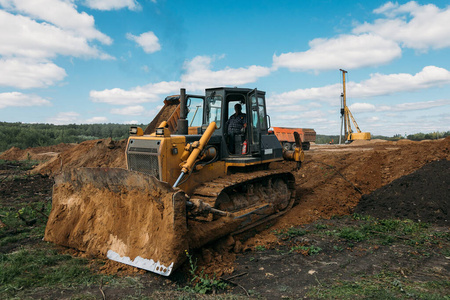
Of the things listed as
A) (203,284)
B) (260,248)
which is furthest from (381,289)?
(203,284)

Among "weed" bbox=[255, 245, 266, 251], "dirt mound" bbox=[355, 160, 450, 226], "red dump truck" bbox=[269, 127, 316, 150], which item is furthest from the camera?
"red dump truck" bbox=[269, 127, 316, 150]

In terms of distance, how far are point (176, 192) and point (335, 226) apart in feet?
15.2

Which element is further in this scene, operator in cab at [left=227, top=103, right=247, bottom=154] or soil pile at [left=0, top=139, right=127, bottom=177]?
soil pile at [left=0, top=139, right=127, bottom=177]

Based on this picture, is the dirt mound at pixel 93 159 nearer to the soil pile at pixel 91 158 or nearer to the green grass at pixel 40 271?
the soil pile at pixel 91 158

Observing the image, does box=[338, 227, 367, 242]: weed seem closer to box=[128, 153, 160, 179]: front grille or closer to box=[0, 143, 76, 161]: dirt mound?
box=[128, 153, 160, 179]: front grille

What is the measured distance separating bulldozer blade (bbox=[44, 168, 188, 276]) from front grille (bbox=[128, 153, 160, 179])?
0.79 m

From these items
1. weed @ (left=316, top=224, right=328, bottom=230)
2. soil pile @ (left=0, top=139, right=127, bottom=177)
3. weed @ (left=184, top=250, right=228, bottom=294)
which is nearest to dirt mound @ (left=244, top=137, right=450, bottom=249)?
weed @ (left=316, top=224, right=328, bottom=230)

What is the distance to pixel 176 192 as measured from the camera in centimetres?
498

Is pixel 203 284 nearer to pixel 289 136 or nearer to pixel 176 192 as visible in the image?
pixel 176 192

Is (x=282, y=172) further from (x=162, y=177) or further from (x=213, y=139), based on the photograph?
(x=162, y=177)

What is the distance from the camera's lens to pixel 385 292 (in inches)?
173

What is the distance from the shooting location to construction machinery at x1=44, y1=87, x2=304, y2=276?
16.7ft

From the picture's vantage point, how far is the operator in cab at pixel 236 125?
7.96 m

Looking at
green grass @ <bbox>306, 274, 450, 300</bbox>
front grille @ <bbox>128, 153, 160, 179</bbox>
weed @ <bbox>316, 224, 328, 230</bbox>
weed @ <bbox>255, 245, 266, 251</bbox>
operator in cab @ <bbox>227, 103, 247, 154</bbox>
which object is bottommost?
green grass @ <bbox>306, 274, 450, 300</bbox>
